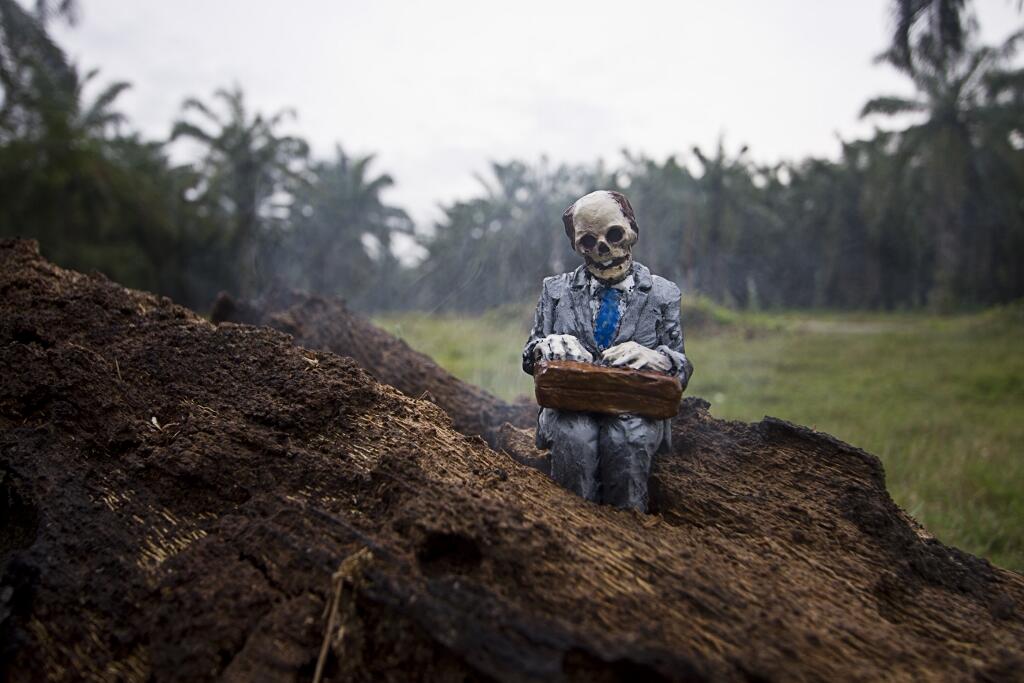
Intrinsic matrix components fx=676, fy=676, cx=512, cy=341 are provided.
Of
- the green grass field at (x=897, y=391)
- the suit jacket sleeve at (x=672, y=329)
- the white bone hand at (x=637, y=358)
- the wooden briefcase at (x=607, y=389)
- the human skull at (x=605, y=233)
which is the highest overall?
the human skull at (x=605, y=233)

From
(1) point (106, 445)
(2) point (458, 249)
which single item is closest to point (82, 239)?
(2) point (458, 249)

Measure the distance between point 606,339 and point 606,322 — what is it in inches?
2.8

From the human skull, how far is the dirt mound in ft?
5.00

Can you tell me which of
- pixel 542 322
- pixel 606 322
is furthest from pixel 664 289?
pixel 542 322

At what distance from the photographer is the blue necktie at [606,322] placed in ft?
9.16

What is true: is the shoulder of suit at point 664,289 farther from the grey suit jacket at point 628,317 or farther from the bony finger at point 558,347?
the bony finger at point 558,347

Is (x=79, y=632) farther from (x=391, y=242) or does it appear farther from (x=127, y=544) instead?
(x=391, y=242)

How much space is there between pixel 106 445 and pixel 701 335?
11210mm

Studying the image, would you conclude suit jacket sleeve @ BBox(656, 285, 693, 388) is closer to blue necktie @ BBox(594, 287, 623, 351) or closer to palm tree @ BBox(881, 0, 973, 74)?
blue necktie @ BBox(594, 287, 623, 351)

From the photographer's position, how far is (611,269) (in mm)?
2799

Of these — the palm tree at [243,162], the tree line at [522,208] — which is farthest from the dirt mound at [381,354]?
the palm tree at [243,162]

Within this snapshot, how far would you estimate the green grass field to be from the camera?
4641mm

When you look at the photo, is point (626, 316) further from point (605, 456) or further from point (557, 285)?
point (605, 456)

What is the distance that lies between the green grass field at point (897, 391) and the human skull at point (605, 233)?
145cm
